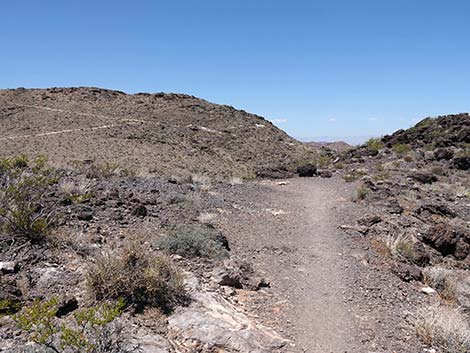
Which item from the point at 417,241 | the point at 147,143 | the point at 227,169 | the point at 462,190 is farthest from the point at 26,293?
the point at 147,143

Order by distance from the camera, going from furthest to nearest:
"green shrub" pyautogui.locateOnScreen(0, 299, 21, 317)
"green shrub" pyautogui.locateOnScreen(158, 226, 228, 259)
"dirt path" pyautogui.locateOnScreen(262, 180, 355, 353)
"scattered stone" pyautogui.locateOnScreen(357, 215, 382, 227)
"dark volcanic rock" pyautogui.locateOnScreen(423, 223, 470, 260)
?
"scattered stone" pyautogui.locateOnScreen(357, 215, 382, 227)
"dark volcanic rock" pyautogui.locateOnScreen(423, 223, 470, 260)
"green shrub" pyautogui.locateOnScreen(158, 226, 228, 259)
"dirt path" pyautogui.locateOnScreen(262, 180, 355, 353)
"green shrub" pyautogui.locateOnScreen(0, 299, 21, 317)

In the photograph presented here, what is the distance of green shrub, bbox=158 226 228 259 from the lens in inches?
286

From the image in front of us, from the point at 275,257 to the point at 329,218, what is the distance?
13.7 feet

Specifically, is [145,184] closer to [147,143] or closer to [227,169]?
[227,169]

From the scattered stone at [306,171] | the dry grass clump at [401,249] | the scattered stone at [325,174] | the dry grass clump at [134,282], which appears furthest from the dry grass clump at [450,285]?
the scattered stone at [306,171]

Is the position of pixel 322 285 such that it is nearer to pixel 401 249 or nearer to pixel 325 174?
pixel 401 249

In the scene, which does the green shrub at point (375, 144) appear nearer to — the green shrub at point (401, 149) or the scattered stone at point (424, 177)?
the green shrub at point (401, 149)

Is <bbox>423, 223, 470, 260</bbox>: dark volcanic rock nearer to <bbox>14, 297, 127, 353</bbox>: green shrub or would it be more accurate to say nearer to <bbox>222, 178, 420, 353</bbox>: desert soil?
<bbox>222, 178, 420, 353</bbox>: desert soil

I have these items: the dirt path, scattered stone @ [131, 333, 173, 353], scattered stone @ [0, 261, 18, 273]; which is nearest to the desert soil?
the dirt path

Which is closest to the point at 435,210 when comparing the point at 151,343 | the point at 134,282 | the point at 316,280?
the point at 316,280

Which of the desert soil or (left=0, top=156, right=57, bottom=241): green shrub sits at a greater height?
(left=0, top=156, right=57, bottom=241): green shrub

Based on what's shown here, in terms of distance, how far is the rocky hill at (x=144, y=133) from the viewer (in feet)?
92.9

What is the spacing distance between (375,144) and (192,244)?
26962mm

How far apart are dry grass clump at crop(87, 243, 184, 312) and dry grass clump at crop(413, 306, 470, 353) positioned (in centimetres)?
320
